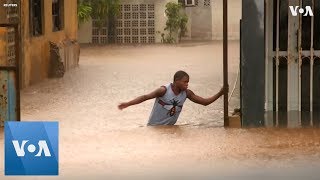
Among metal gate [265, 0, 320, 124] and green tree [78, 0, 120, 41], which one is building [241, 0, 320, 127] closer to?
metal gate [265, 0, 320, 124]

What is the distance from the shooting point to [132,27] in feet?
95.2

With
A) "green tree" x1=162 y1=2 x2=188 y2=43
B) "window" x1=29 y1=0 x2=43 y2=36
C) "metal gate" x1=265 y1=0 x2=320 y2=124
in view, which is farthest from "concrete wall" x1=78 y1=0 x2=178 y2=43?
"metal gate" x1=265 y1=0 x2=320 y2=124

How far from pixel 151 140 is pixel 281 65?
2489 mm

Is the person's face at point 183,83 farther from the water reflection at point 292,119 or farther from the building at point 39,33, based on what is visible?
the building at point 39,33

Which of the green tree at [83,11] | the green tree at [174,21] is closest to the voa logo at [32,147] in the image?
the green tree at [83,11]

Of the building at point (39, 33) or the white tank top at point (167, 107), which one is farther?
the building at point (39, 33)

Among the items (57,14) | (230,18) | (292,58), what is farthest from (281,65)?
(230,18)

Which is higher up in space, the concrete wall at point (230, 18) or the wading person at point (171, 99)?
the concrete wall at point (230, 18)

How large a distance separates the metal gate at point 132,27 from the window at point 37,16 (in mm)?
12407

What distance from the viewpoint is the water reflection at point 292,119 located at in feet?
30.5

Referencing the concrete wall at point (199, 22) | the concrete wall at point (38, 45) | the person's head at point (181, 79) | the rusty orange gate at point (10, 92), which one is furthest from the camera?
the concrete wall at point (199, 22)

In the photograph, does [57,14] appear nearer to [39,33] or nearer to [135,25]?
[39,33]

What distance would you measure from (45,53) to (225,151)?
9587 millimetres

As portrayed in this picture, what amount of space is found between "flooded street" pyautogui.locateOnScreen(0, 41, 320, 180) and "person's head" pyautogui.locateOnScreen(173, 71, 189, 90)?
0.56m
